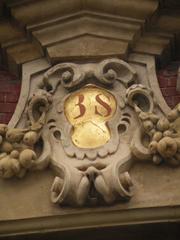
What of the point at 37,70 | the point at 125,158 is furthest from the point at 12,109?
the point at 125,158

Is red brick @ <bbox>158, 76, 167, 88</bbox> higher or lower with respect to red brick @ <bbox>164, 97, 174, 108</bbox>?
higher

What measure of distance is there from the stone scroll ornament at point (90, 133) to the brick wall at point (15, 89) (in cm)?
14

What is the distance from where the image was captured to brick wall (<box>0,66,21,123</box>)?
19.8ft

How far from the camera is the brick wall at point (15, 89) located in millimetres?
6016

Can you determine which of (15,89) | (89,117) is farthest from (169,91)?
(15,89)

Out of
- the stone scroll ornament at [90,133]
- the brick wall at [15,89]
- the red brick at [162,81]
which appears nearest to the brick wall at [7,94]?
the brick wall at [15,89]

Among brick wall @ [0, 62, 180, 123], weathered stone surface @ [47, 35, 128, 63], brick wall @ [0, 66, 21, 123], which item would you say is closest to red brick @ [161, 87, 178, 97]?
brick wall @ [0, 62, 180, 123]

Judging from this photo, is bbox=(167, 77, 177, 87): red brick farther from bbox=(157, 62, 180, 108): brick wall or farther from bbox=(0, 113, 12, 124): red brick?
bbox=(0, 113, 12, 124): red brick

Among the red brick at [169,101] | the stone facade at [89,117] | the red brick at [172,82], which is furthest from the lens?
the red brick at [172,82]

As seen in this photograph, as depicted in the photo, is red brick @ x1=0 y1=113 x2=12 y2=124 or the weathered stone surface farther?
the weathered stone surface

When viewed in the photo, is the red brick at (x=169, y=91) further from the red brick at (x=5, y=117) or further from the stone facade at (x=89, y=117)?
the red brick at (x=5, y=117)

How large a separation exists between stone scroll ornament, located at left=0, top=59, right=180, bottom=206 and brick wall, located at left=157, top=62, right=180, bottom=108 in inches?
5.5

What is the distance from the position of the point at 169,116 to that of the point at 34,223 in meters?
→ 0.89

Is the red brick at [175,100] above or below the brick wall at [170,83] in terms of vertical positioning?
below
